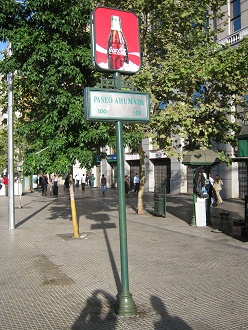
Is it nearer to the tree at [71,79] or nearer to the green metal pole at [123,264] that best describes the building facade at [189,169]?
the tree at [71,79]

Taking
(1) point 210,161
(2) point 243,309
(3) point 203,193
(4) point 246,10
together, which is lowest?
(2) point 243,309

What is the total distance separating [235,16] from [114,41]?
2027 centimetres

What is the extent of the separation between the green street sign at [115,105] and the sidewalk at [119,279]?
8.78 feet

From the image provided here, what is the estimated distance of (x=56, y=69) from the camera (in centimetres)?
1021

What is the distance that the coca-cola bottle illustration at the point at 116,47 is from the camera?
536 centimetres

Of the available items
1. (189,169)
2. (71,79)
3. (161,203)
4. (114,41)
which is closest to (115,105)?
(114,41)

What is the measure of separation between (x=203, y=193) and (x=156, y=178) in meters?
20.3

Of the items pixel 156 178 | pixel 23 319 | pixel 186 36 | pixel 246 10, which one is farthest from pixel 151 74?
pixel 156 178

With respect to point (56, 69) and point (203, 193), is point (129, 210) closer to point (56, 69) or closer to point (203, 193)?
point (203, 193)

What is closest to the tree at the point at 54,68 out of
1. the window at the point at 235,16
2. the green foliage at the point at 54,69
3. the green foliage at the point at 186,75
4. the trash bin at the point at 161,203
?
the green foliage at the point at 54,69

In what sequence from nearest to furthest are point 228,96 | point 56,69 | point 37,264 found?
point 37,264 < point 56,69 < point 228,96

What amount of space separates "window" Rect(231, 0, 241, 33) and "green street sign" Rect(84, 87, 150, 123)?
20.0 m

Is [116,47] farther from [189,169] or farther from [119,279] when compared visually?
[189,169]

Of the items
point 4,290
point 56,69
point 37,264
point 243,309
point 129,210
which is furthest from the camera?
point 129,210
